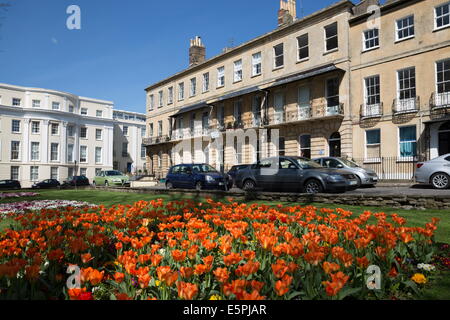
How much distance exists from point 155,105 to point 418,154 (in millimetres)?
35821

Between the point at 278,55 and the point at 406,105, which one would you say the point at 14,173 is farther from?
the point at 406,105

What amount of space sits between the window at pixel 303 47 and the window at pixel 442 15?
921 cm

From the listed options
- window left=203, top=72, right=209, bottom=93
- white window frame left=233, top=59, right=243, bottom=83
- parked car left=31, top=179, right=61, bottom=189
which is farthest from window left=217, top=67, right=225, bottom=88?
parked car left=31, top=179, right=61, bottom=189

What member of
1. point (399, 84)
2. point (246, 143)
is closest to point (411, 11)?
point (399, 84)

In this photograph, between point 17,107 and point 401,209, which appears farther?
point 17,107

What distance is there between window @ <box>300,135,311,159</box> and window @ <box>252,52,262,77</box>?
28.1ft

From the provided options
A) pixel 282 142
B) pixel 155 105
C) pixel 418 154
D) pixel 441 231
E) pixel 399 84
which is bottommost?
pixel 441 231

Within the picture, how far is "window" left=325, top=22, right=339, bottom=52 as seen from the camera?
23.5 m

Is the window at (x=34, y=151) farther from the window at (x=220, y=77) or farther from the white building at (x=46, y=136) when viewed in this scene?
the window at (x=220, y=77)

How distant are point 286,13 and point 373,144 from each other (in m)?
15.8

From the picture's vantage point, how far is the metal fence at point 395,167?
1915 centimetres

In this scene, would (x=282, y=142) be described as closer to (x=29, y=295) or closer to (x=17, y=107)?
(x=29, y=295)

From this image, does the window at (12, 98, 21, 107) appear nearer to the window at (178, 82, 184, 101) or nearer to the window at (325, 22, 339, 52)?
the window at (178, 82, 184, 101)
